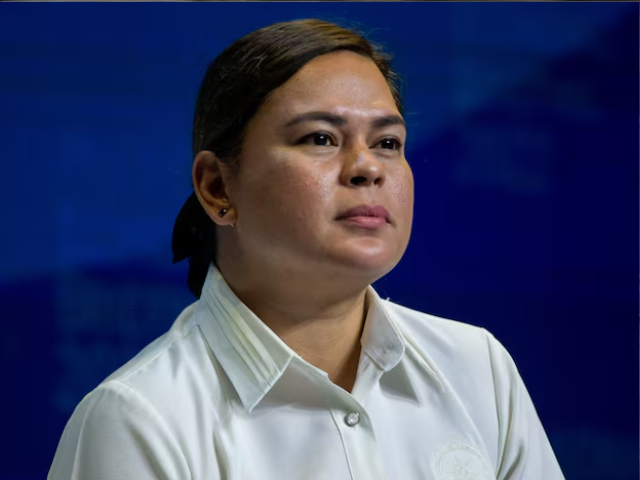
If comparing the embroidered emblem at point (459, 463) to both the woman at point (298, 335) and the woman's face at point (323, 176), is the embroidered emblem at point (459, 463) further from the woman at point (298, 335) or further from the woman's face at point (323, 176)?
the woman's face at point (323, 176)

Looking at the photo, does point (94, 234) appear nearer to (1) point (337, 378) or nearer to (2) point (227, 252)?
(2) point (227, 252)

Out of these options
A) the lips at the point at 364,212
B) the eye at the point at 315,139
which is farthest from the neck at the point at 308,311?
the eye at the point at 315,139

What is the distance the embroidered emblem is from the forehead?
570 millimetres

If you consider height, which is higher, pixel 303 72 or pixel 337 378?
pixel 303 72

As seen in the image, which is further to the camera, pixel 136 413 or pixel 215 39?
pixel 215 39

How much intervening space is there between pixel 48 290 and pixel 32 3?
725 mm

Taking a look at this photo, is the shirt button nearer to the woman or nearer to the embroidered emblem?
the woman

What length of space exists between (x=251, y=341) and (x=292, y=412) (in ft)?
0.42

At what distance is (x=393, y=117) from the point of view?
1.50m

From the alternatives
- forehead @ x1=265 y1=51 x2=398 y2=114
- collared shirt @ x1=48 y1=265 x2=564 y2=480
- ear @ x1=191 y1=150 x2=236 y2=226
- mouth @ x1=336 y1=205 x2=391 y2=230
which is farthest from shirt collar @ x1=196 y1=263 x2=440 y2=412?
forehead @ x1=265 y1=51 x2=398 y2=114

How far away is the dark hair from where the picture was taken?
1.47 metres

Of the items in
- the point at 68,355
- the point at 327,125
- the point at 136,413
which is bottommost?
the point at 68,355

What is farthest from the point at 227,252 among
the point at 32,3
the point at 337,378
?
the point at 32,3

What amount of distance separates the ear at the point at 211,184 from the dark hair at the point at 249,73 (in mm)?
18
